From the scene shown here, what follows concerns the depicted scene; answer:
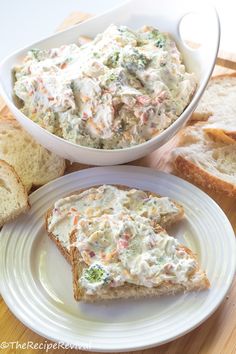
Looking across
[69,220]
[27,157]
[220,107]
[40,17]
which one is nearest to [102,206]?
[69,220]

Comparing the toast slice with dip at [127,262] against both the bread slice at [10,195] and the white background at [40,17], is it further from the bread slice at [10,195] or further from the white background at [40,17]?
the white background at [40,17]

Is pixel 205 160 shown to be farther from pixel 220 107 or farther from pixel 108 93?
pixel 108 93

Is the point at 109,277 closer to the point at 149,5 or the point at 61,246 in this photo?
the point at 61,246

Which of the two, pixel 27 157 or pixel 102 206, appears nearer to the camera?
pixel 102 206

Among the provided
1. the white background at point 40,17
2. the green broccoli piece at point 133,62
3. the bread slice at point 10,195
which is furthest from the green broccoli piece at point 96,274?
the white background at point 40,17

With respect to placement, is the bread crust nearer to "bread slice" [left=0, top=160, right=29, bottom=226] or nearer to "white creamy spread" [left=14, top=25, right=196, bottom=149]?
"white creamy spread" [left=14, top=25, right=196, bottom=149]
